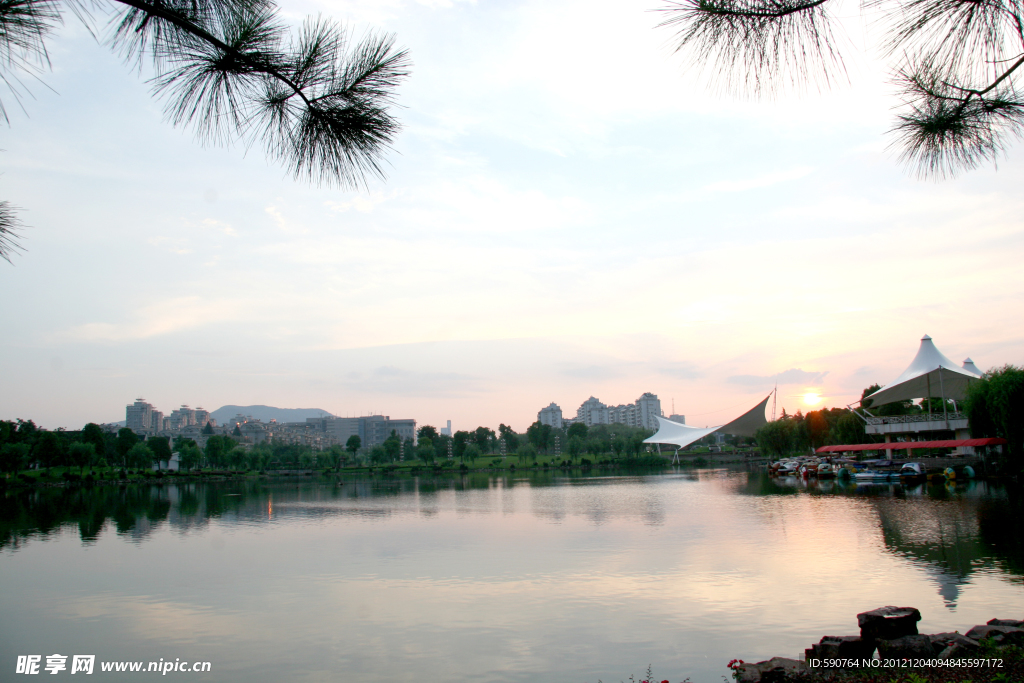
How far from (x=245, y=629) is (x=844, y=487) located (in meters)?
23.9

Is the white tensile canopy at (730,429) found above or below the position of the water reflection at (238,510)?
above

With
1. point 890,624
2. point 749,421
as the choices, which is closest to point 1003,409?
point 890,624

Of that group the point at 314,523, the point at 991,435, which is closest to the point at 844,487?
the point at 991,435

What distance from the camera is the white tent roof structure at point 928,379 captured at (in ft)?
103

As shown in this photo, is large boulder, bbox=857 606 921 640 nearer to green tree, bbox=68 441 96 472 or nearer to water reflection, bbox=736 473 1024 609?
water reflection, bbox=736 473 1024 609

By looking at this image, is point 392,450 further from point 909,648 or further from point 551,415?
point 551,415

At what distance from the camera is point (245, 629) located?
787 centimetres

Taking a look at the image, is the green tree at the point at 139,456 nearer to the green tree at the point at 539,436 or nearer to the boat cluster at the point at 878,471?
the green tree at the point at 539,436

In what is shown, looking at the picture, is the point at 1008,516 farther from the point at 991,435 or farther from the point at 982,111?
the point at 991,435

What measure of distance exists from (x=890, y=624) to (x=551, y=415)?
16705cm

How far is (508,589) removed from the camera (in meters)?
9.41

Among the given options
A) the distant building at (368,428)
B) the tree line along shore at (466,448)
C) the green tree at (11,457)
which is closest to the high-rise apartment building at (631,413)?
the distant building at (368,428)

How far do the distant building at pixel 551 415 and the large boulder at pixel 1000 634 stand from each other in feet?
534

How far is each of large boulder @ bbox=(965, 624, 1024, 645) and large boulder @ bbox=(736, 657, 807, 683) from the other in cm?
160
